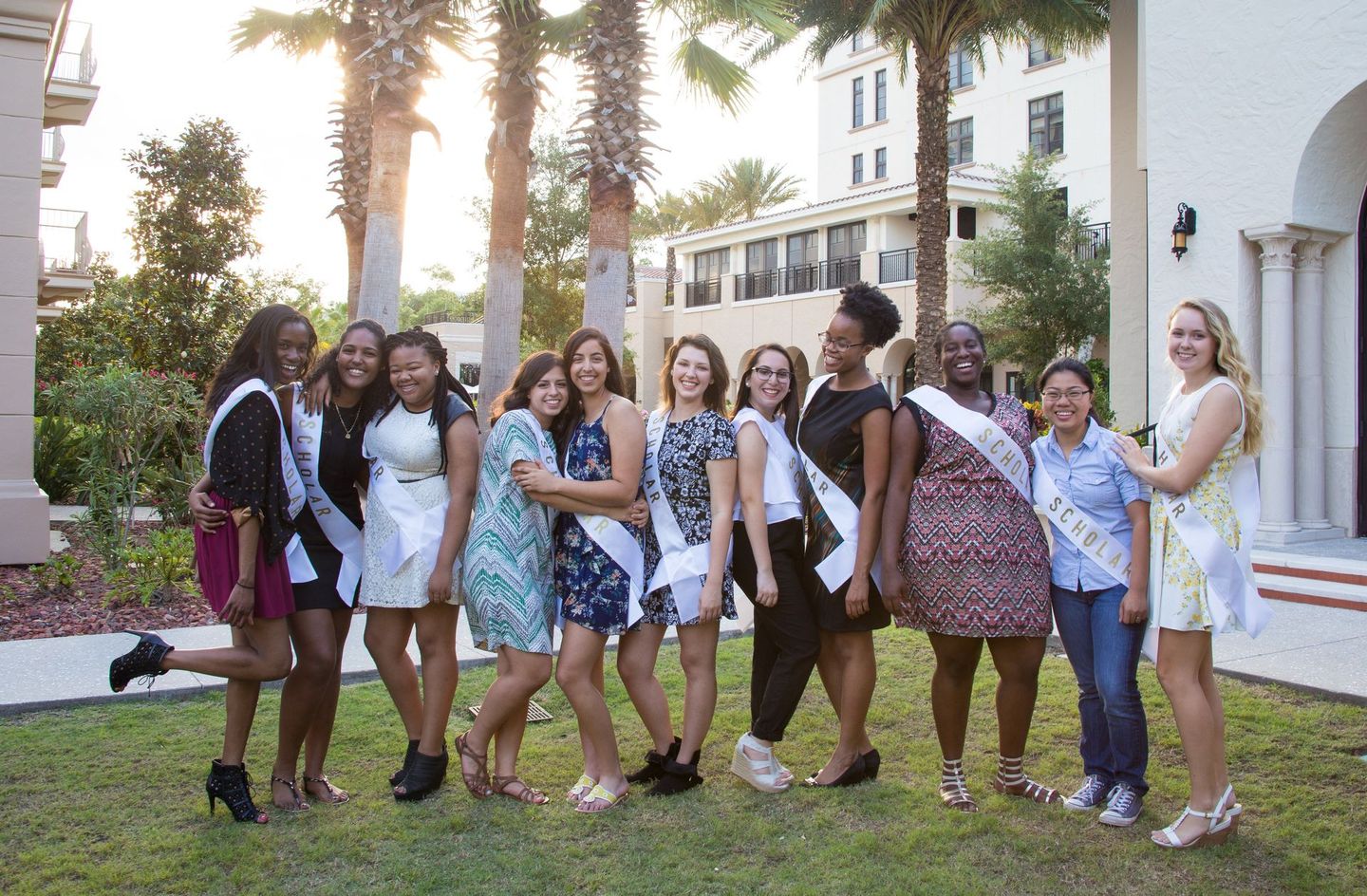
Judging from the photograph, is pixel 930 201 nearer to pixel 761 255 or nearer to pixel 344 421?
pixel 344 421

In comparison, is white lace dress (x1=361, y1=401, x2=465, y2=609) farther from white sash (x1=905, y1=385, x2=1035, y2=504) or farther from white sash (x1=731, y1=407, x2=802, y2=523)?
white sash (x1=905, y1=385, x2=1035, y2=504)

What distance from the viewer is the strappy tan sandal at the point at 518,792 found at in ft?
13.7

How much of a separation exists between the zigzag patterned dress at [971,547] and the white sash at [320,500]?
2145mm

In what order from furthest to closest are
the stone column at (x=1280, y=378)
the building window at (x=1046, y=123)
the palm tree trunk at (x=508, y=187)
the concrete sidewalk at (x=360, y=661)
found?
the building window at (x=1046, y=123), the palm tree trunk at (x=508, y=187), the stone column at (x=1280, y=378), the concrete sidewalk at (x=360, y=661)

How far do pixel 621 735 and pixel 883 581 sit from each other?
1.67 m

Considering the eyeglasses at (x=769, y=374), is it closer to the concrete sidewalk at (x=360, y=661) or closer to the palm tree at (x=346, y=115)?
the concrete sidewalk at (x=360, y=661)

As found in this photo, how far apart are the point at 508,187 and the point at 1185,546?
9024 millimetres

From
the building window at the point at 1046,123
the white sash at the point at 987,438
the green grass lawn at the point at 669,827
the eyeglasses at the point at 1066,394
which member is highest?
the building window at the point at 1046,123

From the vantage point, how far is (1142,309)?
13.5m

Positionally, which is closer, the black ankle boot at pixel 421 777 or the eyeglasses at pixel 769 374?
the black ankle boot at pixel 421 777

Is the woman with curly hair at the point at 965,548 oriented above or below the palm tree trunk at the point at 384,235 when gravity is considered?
below

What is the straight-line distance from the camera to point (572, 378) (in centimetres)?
425

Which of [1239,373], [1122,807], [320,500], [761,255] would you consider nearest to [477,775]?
[320,500]

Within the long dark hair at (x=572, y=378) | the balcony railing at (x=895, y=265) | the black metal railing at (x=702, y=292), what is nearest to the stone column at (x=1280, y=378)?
the long dark hair at (x=572, y=378)
